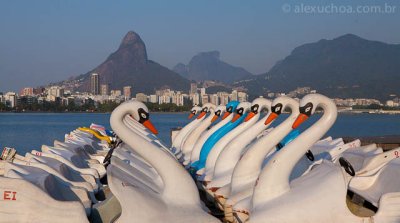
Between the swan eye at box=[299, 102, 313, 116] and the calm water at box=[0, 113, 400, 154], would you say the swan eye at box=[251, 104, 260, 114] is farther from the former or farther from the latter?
the calm water at box=[0, 113, 400, 154]

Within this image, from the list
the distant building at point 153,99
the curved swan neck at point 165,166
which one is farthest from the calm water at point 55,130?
the distant building at point 153,99

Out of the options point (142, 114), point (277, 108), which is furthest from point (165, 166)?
point (277, 108)

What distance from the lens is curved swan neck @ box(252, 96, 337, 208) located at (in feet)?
22.2

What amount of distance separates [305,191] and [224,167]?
146 inches

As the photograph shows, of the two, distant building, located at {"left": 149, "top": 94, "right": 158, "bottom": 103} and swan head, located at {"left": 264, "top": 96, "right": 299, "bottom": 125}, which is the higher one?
swan head, located at {"left": 264, "top": 96, "right": 299, "bottom": 125}

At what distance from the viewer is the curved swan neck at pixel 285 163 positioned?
6.78 m

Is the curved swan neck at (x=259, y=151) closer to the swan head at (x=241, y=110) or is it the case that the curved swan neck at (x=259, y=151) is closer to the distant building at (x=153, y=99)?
the swan head at (x=241, y=110)

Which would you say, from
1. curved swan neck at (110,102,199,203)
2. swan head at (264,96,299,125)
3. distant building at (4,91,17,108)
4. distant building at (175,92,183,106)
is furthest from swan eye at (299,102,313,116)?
distant building at (4,91,17,108)

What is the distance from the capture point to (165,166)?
23.4 feet

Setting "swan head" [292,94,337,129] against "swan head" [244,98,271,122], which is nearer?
"swan head" [292,94,337,129]

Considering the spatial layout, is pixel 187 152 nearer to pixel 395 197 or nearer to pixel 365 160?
pixel 365 160

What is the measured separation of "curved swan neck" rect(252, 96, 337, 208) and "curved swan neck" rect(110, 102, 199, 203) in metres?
0.86

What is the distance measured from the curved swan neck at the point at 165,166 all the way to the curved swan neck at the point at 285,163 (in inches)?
33.8

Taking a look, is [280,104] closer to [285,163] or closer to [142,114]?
[285,163]
